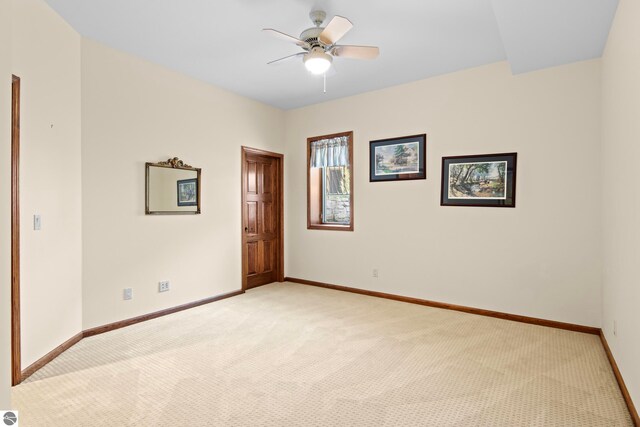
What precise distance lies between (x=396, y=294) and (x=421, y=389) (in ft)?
7.58

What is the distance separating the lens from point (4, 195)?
1.08m

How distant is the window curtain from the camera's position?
5207 mm

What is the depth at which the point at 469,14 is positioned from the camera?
2955mm

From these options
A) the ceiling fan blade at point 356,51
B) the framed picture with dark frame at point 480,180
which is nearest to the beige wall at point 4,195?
the ceiling fan blade at point 356,51

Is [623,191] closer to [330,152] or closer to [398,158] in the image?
[398,158]

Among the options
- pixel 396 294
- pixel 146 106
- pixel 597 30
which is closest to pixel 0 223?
pixel 146 106

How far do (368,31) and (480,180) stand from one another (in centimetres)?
200

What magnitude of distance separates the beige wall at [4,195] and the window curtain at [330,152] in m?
4.31

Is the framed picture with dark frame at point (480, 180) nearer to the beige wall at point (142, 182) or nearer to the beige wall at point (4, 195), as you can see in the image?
the beige wall at point (142, 182)

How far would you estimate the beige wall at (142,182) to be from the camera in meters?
3.48

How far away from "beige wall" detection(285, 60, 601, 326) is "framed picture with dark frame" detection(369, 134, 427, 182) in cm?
8

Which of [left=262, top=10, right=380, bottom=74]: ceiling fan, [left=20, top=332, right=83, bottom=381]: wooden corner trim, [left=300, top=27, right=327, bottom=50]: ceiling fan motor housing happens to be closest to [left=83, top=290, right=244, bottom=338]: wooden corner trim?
[left=20, top=332, right=83, bottom=381]: wooden corner trim

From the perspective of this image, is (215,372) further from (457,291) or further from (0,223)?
(457,291)

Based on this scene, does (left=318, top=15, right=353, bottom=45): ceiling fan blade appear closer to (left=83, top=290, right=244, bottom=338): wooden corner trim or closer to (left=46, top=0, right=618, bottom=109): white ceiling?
(left=46, top=0, right=618, bottom=109): white ceiling
